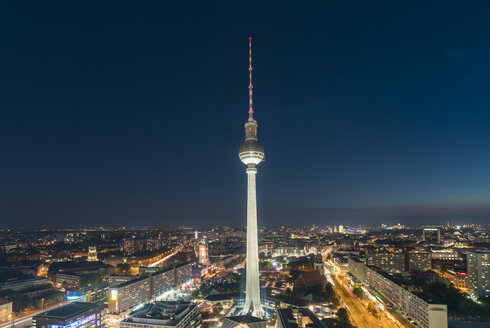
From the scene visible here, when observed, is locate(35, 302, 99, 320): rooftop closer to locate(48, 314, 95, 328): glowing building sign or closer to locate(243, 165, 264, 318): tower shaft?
locate(48, 314, 95, 328): glowing building sign

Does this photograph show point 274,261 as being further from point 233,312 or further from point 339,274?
point 233,312

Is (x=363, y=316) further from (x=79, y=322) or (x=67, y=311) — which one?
(x=67, y=311)

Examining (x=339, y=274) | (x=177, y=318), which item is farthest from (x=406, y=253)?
(x=177, y=318)

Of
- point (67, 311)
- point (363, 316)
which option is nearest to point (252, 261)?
point (363, 316)

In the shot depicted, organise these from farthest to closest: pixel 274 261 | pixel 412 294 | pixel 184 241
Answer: pixel 184 241 → pixel 274 261 → pixel 412 294

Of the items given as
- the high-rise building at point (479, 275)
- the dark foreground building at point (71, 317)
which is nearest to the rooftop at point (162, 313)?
the dark foreground building at point (71, 317)

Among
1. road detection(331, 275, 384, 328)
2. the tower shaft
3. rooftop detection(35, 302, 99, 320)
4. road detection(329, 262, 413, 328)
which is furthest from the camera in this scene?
the tower shaft

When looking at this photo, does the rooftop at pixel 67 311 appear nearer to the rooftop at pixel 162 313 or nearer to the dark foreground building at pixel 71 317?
the dark foreground building at pixel 71 317

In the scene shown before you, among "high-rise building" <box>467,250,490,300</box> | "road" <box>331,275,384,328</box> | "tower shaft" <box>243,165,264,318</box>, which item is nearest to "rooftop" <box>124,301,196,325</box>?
"tower shaft" <box>243,165,264,318</box>
